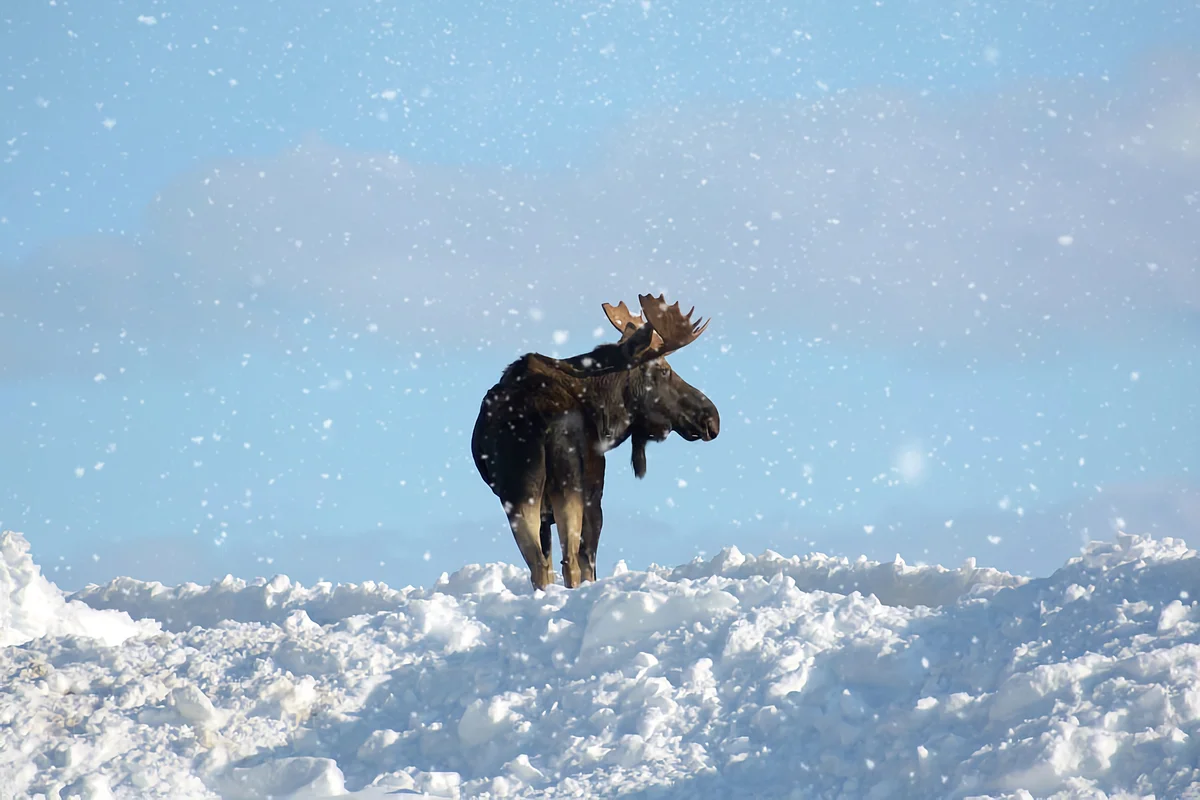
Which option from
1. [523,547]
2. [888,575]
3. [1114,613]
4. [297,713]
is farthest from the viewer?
[888,575]

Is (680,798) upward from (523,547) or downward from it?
downward

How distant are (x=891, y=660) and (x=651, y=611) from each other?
1580 mm

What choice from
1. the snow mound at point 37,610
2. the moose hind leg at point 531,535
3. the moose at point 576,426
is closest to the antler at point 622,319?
the moose at point 576,426

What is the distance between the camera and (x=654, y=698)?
717 cm

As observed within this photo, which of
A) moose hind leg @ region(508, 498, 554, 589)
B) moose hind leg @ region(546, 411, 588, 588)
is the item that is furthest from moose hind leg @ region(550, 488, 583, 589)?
moose hind leg @ region(508, 498, 554, 589)

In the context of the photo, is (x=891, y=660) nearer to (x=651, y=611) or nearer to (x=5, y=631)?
(x=651, y=611)

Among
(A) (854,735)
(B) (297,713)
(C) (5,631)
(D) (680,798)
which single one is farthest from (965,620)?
(C) (5,631)

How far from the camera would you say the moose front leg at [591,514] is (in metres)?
10.7

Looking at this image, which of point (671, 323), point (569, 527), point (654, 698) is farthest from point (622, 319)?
point (654, 698)

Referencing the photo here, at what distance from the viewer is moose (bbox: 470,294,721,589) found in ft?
34.3

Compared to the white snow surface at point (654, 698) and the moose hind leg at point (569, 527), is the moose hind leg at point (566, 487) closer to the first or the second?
the moose hind leg at point (569, 527)

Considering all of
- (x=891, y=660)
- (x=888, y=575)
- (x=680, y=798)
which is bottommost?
(x=680, y=798)

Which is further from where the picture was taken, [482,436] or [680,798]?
[482,436]

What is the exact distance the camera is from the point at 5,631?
12344 mm
